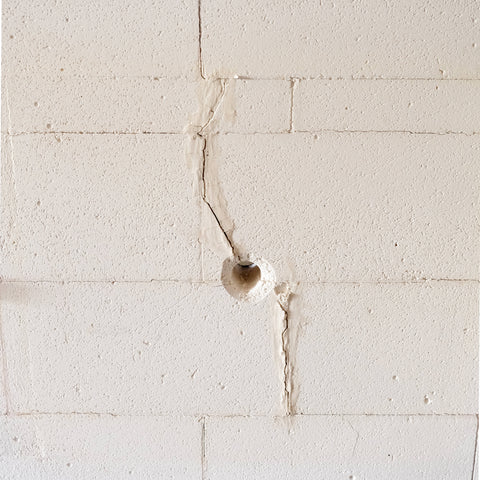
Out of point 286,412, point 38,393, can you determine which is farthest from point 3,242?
point 286,412

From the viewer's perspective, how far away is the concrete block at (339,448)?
151 cm

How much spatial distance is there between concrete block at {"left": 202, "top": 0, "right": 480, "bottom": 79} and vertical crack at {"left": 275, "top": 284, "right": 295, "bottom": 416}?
0.76m

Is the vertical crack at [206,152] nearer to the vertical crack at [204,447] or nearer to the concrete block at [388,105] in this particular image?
the concrete block at [388,105]

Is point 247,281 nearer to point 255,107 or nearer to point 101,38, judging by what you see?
point 255,107

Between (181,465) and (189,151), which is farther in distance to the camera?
(181,465)

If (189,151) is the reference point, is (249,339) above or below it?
below

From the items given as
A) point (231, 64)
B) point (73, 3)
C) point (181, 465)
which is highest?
point (73, 3)

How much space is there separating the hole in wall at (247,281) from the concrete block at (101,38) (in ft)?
2.19

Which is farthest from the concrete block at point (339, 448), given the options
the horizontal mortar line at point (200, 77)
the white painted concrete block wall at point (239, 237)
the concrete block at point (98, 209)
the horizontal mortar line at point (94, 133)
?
the horizontal mortar line at point (200, 77)

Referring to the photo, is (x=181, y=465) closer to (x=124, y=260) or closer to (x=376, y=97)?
(x=124, y=260)

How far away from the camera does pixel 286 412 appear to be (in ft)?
4.96

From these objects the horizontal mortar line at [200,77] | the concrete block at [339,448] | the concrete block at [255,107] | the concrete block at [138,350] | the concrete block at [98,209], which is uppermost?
the horizontal mortar line at [200,77]

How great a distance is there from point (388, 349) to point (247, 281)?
1.86ft

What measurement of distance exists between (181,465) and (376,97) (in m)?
1.50
